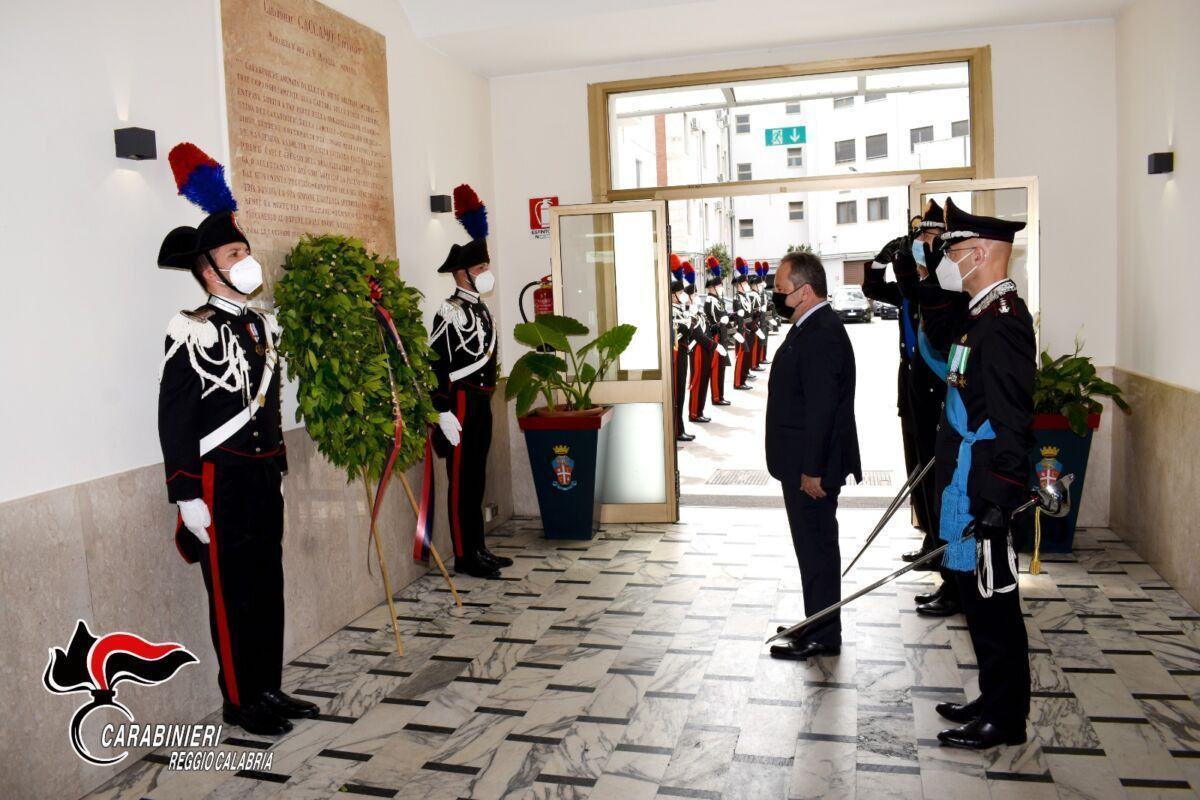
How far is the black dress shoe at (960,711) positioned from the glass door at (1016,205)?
2989 mm

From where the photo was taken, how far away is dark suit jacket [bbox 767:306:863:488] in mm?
3598

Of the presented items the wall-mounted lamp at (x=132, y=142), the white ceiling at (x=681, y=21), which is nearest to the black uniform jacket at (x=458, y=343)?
the white ceiling at (x=681, y=21)

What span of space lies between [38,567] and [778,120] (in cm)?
506

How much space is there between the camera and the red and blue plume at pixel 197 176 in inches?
125

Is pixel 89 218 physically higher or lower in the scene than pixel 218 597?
higher

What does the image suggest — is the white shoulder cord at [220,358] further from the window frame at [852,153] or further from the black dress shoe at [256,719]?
the window frame at [852,153]

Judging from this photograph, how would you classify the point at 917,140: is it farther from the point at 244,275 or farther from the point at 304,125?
the point at 244,275

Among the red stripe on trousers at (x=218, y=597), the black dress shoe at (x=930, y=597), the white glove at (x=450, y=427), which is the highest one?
the white glove at (x=450, y=427)

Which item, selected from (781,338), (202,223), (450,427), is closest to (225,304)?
(202,223)

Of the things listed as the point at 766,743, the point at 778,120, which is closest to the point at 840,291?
the point at 778,120

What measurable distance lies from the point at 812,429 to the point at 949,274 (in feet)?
2.61

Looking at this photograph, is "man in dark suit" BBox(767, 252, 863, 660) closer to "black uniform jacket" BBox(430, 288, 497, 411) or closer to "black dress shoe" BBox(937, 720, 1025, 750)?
"black dress shoe" BBox(937, 720, 1025, 750)

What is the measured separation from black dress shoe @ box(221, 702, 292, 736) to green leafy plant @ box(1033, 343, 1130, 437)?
3964 mm

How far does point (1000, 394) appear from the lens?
2734 millimetres
